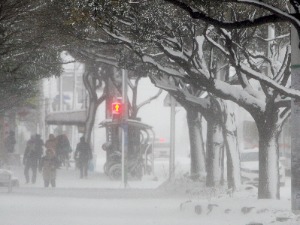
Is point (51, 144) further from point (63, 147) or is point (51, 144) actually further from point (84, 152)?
point (63, 147)

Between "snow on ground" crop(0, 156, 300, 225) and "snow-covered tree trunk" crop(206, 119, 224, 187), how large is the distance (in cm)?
47

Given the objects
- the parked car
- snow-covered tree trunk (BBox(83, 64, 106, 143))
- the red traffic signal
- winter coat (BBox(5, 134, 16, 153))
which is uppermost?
snow-covered tree trunk (BBox(83, 64, 106, 143))

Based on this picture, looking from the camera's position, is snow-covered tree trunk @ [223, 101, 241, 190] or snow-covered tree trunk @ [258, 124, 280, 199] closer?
snow-covered tree trunk @ [258, 124, 280, 199]

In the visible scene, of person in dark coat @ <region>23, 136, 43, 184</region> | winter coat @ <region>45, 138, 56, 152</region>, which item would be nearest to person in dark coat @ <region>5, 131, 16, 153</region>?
person in dark coat @ <region>23, 136, 43, 184</region>

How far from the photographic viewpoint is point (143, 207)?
22469 millimetres

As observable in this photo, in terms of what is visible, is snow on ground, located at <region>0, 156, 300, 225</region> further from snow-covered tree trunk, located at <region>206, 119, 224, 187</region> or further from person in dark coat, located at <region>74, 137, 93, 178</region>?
person in dark coat, located at <region>74, 137, 93, 178</region>

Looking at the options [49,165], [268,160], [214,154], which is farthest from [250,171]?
[268,160]

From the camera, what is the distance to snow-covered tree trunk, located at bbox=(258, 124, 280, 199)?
21438 millimetres

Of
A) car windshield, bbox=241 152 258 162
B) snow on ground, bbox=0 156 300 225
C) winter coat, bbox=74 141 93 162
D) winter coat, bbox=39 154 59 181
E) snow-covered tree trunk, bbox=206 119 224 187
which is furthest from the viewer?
winter coat, bbox=74 141 93 162

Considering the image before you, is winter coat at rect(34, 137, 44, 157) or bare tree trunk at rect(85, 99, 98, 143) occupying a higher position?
bare tree trunk at rect(85, 99, 98, 143)

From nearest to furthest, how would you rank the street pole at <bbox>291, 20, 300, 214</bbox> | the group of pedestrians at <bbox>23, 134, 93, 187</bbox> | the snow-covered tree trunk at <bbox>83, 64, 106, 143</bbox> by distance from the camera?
the street pole at <bbox>291, 20, 300, 214</bbox> < the group of pedestrians at <bbox>23, 134, 93, 187</bbox> < the snow-covered tree trunk at <bbox>83, 64, 106, 143</bbox>

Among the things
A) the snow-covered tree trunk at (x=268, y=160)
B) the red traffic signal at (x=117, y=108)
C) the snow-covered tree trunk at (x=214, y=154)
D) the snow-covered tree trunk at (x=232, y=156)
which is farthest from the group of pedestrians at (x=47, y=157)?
the snow-covered tree trunk at (x=268, y=160)

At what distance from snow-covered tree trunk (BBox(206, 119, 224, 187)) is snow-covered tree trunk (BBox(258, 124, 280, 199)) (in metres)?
5.90

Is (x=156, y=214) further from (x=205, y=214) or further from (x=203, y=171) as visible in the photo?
(x=203, y=171)
